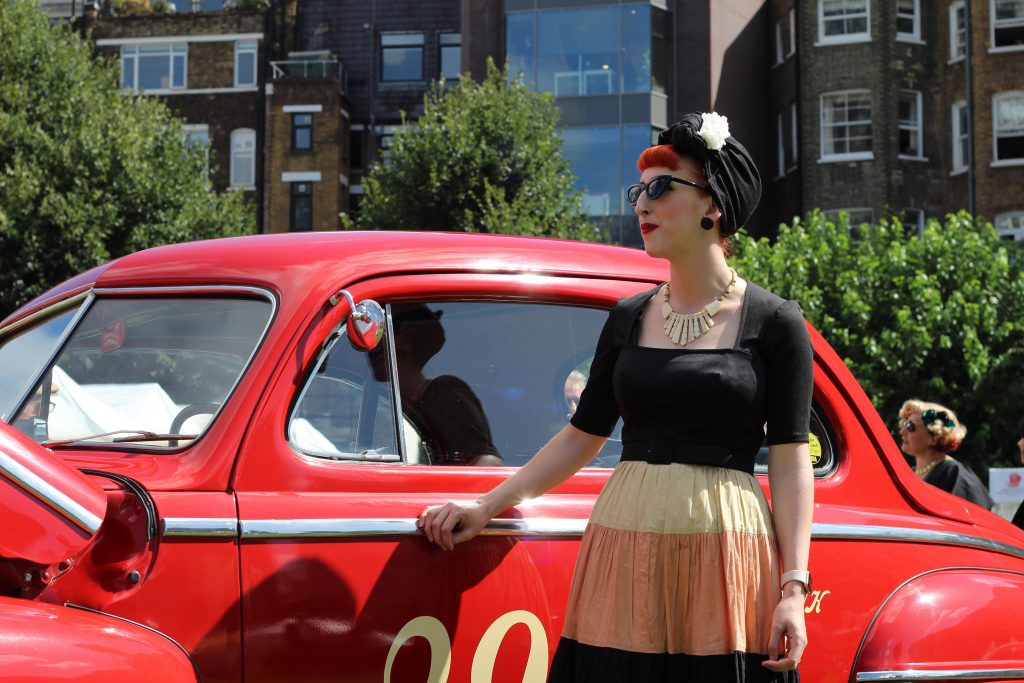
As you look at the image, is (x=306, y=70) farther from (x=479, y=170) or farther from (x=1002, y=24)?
(x=1002, y=24)

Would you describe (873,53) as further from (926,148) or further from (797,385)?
(797,385)

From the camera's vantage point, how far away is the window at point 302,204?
36.6 metres

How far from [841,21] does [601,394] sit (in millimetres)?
31810

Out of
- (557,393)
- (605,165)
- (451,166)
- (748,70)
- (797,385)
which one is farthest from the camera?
(748,70)

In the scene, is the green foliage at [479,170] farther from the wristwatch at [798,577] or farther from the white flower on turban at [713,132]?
the wristwatch at [798,577]

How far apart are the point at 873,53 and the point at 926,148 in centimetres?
293

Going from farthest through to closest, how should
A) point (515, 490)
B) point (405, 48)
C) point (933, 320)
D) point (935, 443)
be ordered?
point (405, 48) < point (933, 320) < point (935, 443) < point (515, 490)

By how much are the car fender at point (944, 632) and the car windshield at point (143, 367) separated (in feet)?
5.88

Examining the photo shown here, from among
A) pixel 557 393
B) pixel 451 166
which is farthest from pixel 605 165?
pixel 557 393

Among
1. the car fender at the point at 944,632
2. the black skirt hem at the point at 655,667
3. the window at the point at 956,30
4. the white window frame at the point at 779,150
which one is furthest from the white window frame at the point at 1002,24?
the black skirt hem at the point at 655,667

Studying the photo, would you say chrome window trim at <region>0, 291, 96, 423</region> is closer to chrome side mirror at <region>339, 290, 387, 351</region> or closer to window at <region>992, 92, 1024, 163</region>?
chrome side mirror at <region>339, 290, 387, 351</region>

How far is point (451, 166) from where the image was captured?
1012 inches

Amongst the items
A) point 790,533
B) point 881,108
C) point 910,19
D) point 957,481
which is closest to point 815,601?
point 790,533

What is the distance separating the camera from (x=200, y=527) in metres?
2.44
